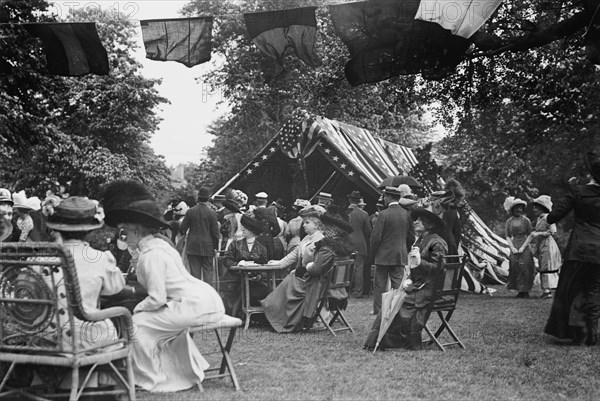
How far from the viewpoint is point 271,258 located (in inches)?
421

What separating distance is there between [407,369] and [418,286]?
1.21 metres

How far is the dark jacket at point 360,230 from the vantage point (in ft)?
47.8

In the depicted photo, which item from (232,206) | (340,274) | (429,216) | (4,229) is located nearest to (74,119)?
(232,206)

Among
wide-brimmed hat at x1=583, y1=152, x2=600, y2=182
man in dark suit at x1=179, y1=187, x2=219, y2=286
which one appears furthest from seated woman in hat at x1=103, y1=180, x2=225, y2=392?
man in dark suit at x1=179, y1=187, x2=219, y2=286

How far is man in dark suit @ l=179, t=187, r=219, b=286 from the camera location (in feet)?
40.8

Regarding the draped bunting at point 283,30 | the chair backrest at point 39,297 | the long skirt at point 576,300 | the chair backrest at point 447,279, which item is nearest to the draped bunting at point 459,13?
the draped bunting at point 283,30

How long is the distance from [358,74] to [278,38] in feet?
3.37

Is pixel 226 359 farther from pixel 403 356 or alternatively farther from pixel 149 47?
pixel 149 47

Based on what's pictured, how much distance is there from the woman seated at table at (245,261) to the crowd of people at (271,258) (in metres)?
0.02

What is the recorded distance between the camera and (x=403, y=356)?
295 inches

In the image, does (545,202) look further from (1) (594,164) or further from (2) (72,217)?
(2) (72,217)

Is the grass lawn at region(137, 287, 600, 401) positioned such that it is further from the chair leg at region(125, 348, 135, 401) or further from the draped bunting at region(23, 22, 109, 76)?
the draped bunting at region(23, 22, 109, 76)

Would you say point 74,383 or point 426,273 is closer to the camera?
point 74,383

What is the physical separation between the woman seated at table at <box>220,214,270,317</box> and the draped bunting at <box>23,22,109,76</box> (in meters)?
2.95
